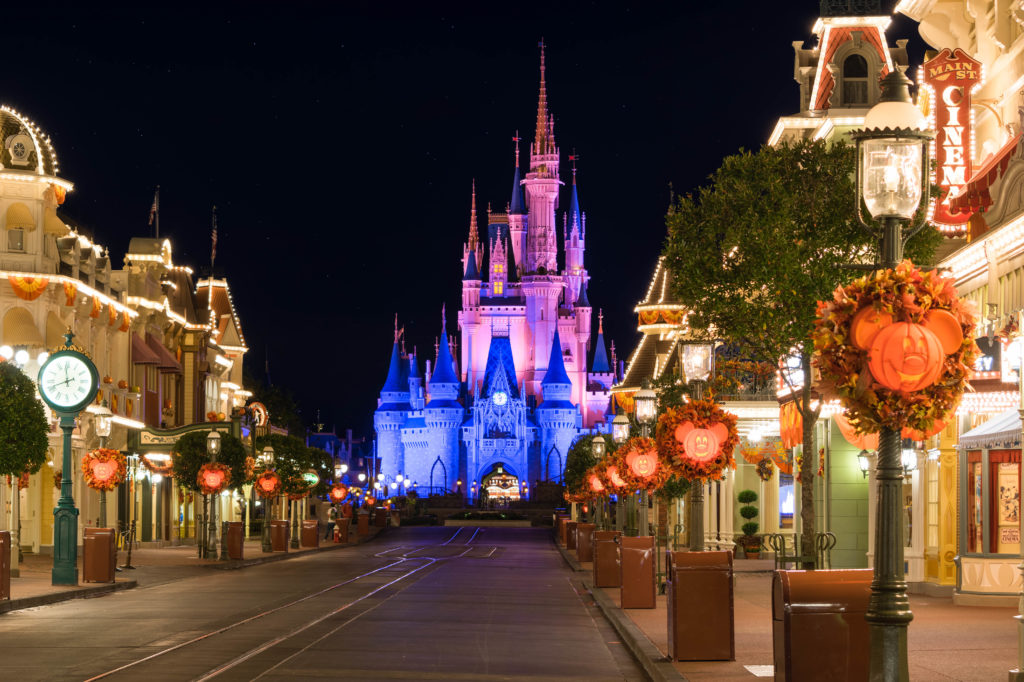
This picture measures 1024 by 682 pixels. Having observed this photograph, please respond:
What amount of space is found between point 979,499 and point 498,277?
139 m

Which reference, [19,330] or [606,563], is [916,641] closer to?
[606,563]

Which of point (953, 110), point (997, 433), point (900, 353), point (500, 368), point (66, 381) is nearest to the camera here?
point (900, 353)

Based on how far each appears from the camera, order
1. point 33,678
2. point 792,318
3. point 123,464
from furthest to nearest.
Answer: point 123,464
point 792,318
point 33,678

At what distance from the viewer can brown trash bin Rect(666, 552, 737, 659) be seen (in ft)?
47.8

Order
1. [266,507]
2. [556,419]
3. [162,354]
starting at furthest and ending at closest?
[556,419] → [162,354] → [266,507]

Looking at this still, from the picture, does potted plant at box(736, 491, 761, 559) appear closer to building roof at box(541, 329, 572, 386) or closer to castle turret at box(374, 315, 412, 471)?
building roof at box(541, 329, 572, 386)

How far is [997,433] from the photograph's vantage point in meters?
20.8

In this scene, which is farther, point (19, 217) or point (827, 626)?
point (19, 217)

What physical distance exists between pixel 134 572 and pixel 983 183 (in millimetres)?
21792

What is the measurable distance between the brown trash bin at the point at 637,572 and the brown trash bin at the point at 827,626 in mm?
11831

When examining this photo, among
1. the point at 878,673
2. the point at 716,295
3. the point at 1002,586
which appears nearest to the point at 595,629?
the point at 716,295

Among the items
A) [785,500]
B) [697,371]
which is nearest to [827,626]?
[697,371]

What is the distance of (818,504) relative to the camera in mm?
32062

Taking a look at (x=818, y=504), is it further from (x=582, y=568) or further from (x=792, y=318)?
Answer: (x=792, y=318)
